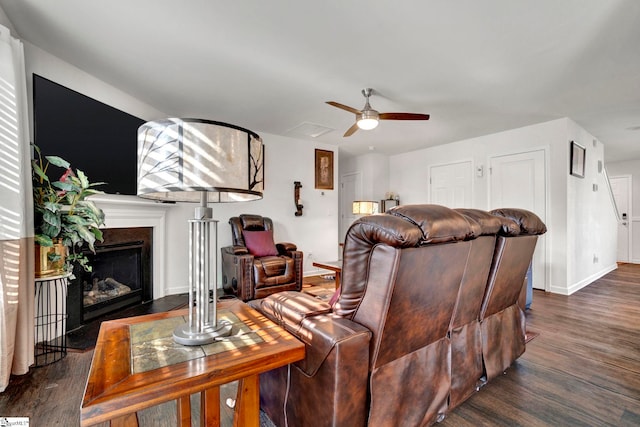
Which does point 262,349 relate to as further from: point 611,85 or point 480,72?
point 611,85

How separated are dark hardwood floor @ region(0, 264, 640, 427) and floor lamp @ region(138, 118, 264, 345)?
981mm

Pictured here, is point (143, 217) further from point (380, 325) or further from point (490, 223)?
point (490, 223)

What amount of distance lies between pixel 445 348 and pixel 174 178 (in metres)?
1.43

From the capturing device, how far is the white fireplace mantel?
2.94 meters

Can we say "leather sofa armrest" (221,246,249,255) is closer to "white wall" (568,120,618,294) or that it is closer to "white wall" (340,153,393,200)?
"white wall" (340,153,393,200)

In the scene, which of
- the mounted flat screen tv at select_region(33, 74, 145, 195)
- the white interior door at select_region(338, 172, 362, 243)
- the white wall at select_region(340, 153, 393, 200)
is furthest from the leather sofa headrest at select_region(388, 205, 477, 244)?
the white interior door at select_region(338, 172, 362, 243)

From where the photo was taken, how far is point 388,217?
1.13 meters

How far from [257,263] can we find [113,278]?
1549 mm

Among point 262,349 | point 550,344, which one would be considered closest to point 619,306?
point 550,344

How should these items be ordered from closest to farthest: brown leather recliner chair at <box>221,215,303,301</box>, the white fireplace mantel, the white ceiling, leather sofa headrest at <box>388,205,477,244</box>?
leather sofa headrest at <box>388,205,477,244</box>, the white ceiling, the white fireplace mantel, brown leather recliner chair at <box>221,215,303,301</box>

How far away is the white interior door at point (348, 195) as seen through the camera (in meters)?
6.60

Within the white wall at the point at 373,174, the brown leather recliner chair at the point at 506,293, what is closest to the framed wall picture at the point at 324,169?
the white wall at the point at 373,174

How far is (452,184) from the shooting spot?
5.41 metres

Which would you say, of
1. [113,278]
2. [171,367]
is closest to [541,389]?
[171,367]
